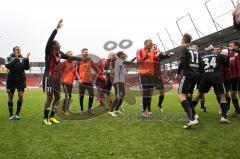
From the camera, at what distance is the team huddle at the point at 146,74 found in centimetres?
727

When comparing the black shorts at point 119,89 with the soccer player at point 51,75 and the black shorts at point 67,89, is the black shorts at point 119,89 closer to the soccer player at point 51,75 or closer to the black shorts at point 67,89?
the black shorts at point 67,89

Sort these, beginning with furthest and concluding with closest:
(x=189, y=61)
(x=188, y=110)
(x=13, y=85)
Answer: (x=13, y=85), (x=189, y=61), (x=188, y=110)

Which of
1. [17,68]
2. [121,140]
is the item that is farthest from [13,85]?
[121,140]

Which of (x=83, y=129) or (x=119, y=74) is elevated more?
(x=119, y=74)

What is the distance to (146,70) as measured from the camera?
9031 mm

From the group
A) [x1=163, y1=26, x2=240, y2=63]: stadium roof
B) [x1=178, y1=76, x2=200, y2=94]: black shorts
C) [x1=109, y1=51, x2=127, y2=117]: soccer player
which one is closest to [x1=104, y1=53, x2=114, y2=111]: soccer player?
[x1=109, y1=51, x2=127, y2=117]: soccer player

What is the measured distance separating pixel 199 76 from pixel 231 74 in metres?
2.27

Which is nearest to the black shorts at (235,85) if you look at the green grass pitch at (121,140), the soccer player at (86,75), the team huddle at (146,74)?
the team huddle at (146,74)

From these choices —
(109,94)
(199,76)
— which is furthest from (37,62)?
(199,76)

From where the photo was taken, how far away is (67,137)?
596cm

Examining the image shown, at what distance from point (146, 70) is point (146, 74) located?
4.6 inches

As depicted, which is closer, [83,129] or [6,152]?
[6,152]

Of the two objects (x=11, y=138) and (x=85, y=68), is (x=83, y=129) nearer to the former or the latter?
(x=11, y=138)

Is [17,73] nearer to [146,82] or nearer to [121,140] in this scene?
[146,82]
